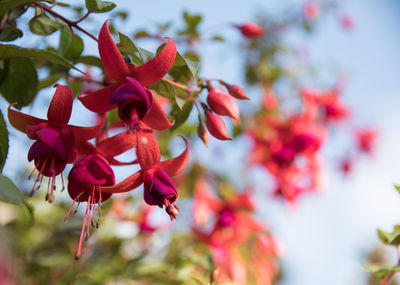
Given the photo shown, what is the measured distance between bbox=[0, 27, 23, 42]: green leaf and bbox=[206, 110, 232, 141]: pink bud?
0.35 metres

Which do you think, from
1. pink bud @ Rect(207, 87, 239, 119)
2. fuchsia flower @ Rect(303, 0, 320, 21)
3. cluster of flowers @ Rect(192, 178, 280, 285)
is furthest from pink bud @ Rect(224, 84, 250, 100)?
fuchsia flower @ Rect(303, 0, 320, 21)

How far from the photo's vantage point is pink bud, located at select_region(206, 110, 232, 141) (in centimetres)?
61

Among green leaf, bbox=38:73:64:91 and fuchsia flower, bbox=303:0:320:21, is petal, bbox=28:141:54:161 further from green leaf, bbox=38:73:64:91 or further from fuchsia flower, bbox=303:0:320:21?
fuchsia flower, bbox=303:0:320:21

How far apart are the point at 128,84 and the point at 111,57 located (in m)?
0.05

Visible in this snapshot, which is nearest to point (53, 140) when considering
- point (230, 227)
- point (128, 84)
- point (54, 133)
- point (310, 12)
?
point (54, 133)

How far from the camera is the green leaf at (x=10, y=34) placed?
623mm

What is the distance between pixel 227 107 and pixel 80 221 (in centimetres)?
76

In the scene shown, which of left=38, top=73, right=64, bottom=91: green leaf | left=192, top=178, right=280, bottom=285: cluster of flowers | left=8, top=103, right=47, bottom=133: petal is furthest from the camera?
left=192, top=178, right=280, bottom=285: cluster of flowers

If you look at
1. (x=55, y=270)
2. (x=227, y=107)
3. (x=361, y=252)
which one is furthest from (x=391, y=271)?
(x=361, y=252)

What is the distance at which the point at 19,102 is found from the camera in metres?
0.67

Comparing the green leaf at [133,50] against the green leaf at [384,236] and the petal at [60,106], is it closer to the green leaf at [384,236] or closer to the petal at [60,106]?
the petal at [60,106]

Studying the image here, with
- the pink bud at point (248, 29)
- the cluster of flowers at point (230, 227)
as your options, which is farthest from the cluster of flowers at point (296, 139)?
the pink bud at point (248, 29)

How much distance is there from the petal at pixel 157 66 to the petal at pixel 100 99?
3 cm

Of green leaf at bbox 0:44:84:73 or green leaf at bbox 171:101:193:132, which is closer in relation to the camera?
green leaf at bbox 0:44:84:73
